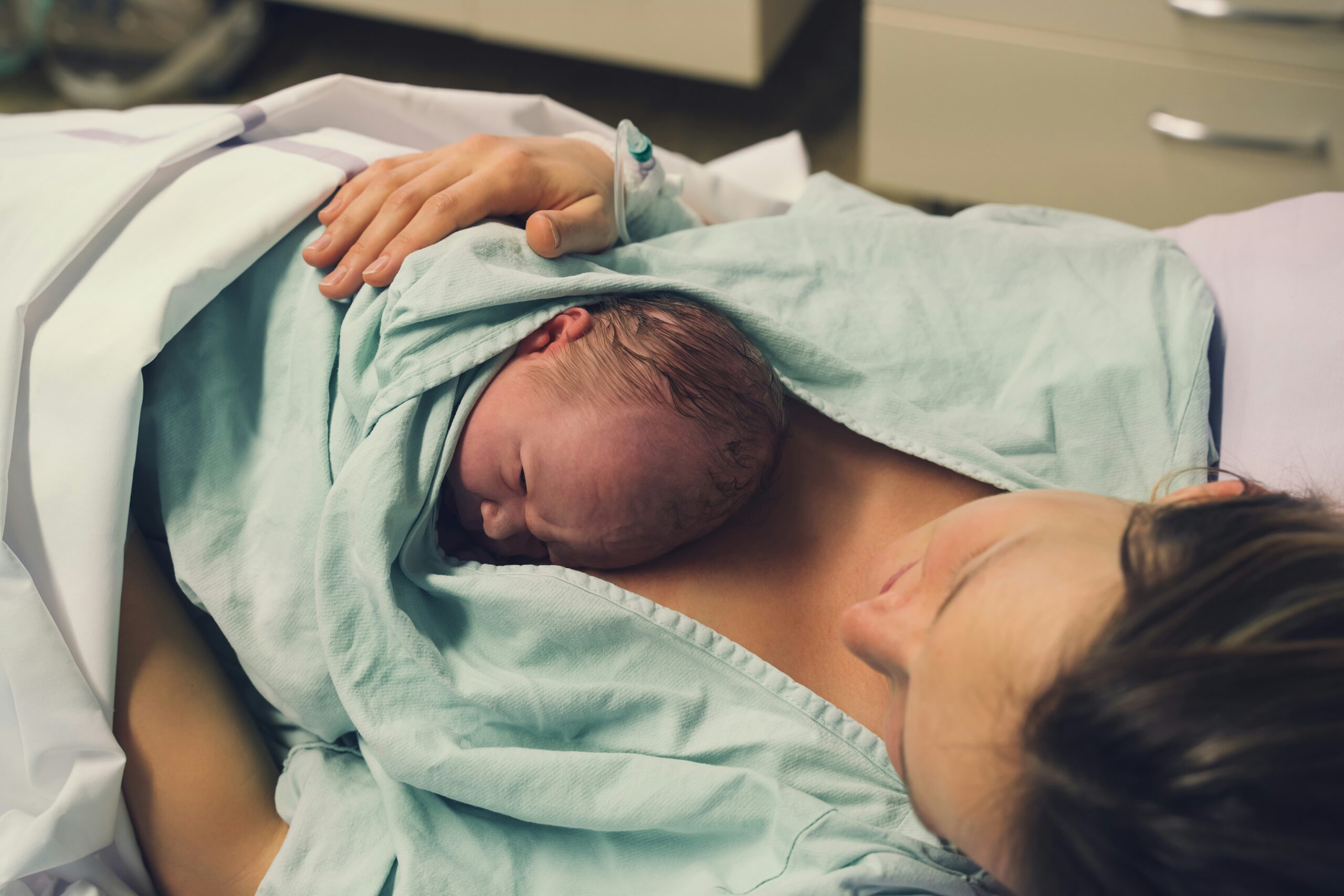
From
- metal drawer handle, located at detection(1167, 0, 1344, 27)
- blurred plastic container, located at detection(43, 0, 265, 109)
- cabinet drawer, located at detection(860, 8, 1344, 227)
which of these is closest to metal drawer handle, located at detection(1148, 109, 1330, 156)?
cabinet drawer, located at detection(860, 8, 1344, 227)

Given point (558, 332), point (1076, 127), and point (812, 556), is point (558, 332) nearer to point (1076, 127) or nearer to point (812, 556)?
point (812, 556)

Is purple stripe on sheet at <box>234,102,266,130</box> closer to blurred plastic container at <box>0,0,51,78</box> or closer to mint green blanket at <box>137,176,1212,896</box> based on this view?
mint green blanket at <box>137,176,1212,896</box>

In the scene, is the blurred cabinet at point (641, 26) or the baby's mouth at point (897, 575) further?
the blurred cabinet at point (641, 26)

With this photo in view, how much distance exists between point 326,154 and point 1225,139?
3.92ft

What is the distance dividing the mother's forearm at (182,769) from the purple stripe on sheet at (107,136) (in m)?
0.38

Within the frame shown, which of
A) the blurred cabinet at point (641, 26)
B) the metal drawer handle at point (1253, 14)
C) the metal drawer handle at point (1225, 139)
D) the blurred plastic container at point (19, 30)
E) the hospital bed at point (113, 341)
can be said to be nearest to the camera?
the hospital bed at point (113, 341)

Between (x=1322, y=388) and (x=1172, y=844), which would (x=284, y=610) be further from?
(x=1322, y=388)

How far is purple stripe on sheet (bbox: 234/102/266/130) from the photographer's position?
91cm

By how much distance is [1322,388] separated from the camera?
84cm

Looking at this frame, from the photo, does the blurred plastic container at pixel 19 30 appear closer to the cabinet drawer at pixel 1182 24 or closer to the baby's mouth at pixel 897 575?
the cabinet drawer at pixel 1182 24

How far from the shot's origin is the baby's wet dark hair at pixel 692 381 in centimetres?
79

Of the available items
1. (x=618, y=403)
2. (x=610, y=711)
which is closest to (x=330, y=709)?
(x=610, y=711)

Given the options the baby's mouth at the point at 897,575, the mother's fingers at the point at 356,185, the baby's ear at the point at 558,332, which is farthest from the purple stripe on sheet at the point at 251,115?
the baby's mouth at the point at 897,575

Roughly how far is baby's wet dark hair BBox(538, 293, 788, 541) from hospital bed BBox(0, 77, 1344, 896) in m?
0.27
